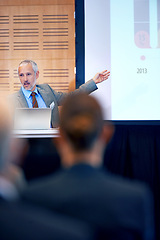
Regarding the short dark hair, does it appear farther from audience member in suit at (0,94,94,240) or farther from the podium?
the podium

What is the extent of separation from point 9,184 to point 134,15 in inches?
156

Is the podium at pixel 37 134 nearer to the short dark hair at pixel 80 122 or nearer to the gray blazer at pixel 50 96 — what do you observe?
the gray blazer at pixel 50 96

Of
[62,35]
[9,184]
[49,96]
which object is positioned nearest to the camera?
[9,184]

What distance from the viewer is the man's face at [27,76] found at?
12.9 ft

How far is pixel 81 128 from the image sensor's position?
0.90 metres

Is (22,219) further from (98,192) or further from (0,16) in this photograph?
(0,16)

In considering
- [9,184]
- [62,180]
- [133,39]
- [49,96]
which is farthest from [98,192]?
[133,39]

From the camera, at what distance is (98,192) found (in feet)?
2.58

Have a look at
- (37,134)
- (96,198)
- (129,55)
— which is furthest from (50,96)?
(96,198)

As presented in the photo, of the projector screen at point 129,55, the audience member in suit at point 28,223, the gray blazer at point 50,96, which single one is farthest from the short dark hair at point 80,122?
the projector screen at point 129,55

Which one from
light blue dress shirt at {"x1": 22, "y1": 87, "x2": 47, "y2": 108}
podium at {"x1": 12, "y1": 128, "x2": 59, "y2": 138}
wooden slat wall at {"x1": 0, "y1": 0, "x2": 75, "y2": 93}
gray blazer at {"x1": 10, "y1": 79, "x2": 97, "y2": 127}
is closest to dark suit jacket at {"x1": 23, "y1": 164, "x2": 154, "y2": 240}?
podium at {"x1": 12, "y1": 128, "x2": 59, "y2": 138}

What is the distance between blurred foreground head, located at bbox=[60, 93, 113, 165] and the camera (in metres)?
0.90

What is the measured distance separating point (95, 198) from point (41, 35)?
4340mm

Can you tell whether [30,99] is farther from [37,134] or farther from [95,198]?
[95,198]
